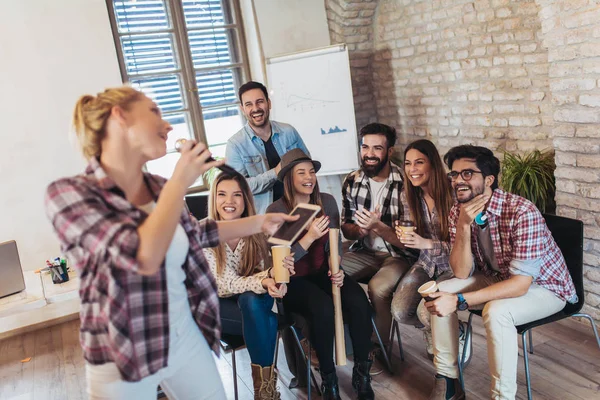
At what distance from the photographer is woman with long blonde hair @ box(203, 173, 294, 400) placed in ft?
8.34

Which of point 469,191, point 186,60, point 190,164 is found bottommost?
point 469,191

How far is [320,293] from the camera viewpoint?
270 cm

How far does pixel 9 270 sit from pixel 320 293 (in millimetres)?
2055

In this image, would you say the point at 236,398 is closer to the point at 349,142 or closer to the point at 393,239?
the point at 393,239

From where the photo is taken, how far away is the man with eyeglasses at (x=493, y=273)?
2348 millimetres

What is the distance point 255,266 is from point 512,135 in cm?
232

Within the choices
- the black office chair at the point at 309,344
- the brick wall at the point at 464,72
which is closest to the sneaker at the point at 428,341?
the black office chair at the point at 309,344

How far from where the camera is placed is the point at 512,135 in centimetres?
399

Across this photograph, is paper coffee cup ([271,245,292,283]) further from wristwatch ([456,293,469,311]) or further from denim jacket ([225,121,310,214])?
denim jacket ([225,121,310,214])

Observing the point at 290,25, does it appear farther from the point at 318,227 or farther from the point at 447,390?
the point at 447,390

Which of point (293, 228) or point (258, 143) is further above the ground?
point (258, 143)

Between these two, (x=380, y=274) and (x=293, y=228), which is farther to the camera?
(x=380, y=274)

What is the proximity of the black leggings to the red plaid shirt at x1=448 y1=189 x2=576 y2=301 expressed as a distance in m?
0.69

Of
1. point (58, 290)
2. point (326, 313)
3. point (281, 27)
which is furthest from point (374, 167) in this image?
point (281, 27)
